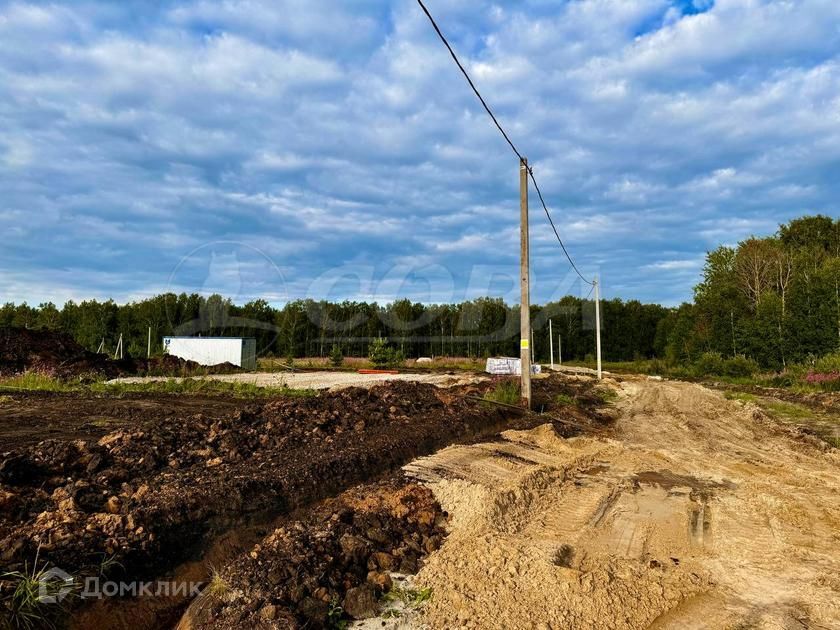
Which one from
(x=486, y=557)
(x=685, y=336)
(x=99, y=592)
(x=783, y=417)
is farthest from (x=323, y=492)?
(x=685, y=336)

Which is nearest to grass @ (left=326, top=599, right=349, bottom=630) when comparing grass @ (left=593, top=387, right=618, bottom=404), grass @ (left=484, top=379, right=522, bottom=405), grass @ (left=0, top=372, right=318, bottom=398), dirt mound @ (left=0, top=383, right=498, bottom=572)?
dirt mound @ (left=0, top=383, right=498, bottom=572)

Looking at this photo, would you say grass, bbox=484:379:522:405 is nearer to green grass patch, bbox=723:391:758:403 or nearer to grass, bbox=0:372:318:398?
grass, bbox=0:372:318:398

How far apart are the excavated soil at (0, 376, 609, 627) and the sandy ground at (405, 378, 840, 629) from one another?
0.76 m

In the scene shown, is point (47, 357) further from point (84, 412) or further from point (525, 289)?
point (525, 289)

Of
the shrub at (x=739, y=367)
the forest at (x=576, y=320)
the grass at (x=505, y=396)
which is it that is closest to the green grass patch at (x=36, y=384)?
the grass at (x=505, y=396)

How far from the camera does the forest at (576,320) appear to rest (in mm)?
31797

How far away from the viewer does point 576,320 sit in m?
61.4

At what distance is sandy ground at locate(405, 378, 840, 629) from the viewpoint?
3.34 metres

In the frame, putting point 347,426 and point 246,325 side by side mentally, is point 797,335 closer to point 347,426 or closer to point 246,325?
point 347,426

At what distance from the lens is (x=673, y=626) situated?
3.20 m

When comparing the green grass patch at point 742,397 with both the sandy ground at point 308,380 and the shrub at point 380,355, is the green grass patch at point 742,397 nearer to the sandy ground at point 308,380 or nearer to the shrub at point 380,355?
the sandy ground at point 308,380

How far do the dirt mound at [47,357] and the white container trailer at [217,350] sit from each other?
16.7 ft

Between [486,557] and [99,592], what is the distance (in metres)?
2.55

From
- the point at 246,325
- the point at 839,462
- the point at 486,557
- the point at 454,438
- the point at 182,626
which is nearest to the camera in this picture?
the point at 182,626
